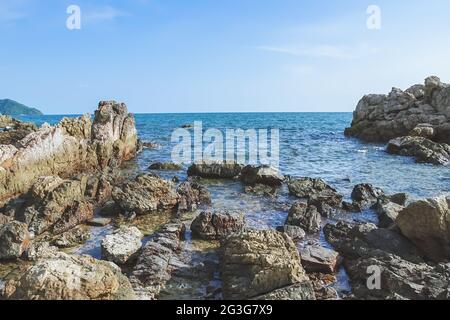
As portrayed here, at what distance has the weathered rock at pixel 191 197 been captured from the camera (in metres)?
18.2

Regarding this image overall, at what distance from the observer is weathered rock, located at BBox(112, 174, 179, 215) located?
56.3 feet

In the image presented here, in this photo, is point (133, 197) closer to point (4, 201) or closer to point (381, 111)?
point (4, 201)

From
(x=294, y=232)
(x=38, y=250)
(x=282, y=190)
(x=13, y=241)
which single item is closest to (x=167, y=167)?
(x=282, y=190)

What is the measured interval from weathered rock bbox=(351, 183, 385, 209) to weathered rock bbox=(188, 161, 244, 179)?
8.16 meters

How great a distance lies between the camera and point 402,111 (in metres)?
53.6

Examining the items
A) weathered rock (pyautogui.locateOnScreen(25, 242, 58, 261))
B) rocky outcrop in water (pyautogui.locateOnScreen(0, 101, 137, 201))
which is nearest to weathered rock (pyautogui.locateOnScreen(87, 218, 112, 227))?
weathered rock (pyautogui.locateOnScreen(25, 242, 58, 261))

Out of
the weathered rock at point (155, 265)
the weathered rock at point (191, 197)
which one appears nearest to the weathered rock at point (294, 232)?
the weathered rock at point (155, 265)

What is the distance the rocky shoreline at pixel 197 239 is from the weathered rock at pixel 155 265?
35 mm

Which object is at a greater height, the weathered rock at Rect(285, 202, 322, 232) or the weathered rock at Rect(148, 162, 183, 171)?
the weathered rock at Rect(148, 162, 183, 171)

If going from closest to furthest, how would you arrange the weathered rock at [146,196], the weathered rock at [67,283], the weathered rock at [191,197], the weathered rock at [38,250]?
the weathered rock at [67,283]
the weathered rock at [38,250]
the weathered rock at [146,196]
the weathered rock at [191,197]

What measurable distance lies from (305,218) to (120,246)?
7.48 m

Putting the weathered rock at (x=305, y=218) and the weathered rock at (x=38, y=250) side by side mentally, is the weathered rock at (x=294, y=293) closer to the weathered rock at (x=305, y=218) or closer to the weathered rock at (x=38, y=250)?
the weathered rock at (x=305, y=218)

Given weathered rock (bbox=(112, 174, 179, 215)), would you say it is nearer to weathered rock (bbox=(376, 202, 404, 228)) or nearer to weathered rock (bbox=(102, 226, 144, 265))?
weathered rock (bbox=(102, 226, 144, 265))
